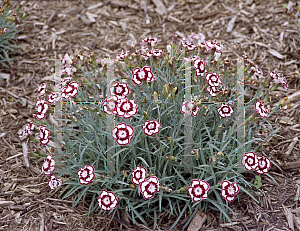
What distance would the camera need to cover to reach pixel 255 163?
→ 229 cm

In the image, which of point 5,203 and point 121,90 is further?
point 5,203

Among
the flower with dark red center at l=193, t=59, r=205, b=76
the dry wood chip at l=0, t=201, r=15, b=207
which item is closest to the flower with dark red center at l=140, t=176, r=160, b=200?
the flower with dark red center at l=193, t=59, r=205, b=76

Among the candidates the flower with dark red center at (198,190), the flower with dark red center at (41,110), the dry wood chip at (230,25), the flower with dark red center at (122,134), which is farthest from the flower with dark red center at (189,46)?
the dry wood chip at (230,25)

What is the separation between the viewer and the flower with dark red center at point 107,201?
7.16 feet

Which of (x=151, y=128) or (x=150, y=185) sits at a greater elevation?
(x=151, y=128)

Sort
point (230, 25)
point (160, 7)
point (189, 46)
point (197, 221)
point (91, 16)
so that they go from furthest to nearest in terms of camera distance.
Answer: point (160, 7)
point (91, 16)
point (230, 25)
point (189, 46)
point (197, 221)

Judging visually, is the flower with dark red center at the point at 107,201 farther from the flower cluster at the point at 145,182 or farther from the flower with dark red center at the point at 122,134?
the flower with dark red center at the point at 122,134

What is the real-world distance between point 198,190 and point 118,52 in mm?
2459

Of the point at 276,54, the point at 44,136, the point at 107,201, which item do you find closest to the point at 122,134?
the point at 107,201

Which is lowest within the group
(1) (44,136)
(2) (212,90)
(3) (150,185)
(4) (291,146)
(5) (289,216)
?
(5) (289,216)

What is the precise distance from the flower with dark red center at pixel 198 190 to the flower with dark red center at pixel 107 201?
0.52 metres

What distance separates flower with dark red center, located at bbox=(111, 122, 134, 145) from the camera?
211cm

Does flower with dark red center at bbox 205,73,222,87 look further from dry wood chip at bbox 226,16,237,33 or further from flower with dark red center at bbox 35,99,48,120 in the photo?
dry wood chip at bbox 226,16,237,33

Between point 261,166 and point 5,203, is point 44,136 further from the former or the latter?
point 261,166
